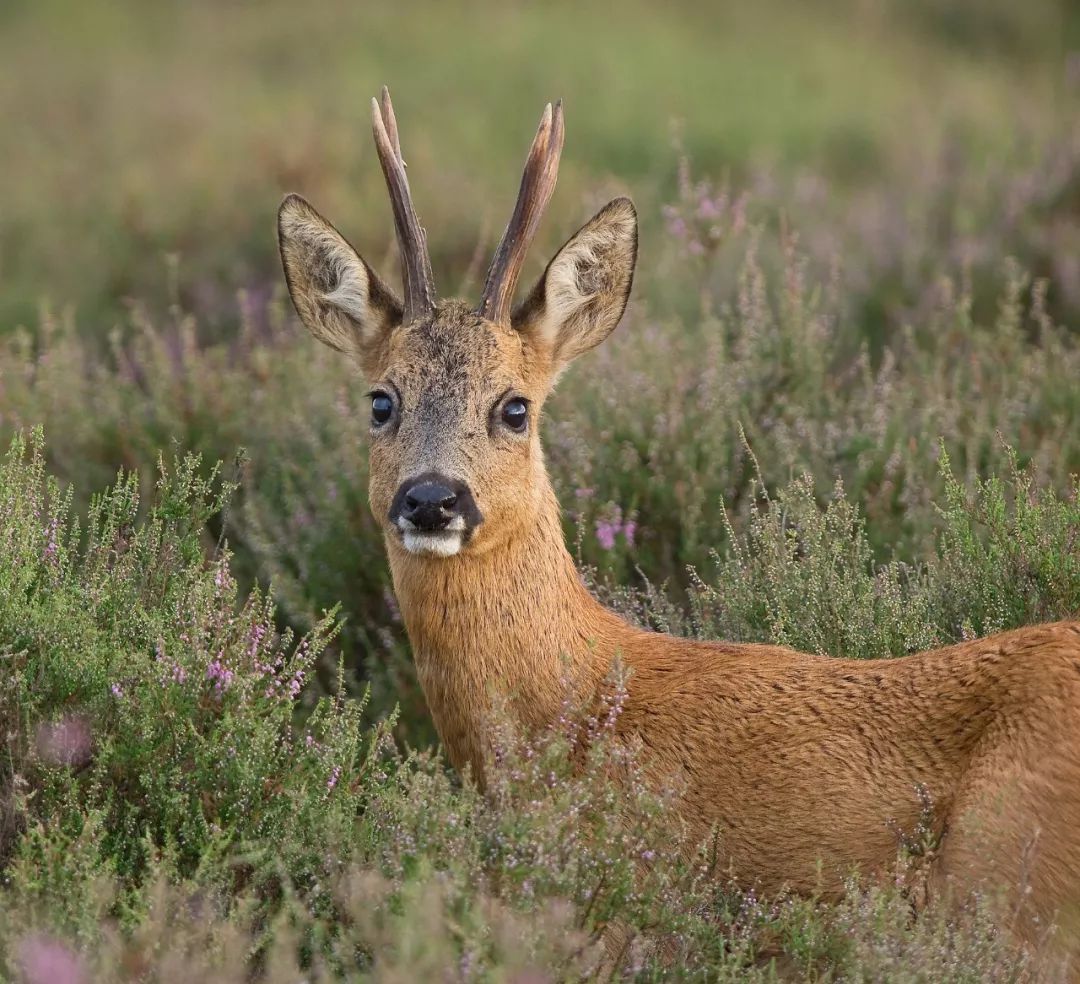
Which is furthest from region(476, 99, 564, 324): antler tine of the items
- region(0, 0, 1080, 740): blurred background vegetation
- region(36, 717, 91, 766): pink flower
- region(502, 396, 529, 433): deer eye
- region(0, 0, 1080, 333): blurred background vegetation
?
region(0, 0, 1080, 333): blurred background vegetation

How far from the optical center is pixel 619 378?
23.4ft

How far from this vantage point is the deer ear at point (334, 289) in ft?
18.1

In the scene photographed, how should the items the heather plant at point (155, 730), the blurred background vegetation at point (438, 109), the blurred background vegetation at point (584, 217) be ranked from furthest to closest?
the blurred background vegetation at point (438, 109)
the blurred background vegetation at point (584, 217)
the heather plant at point (155, 730)

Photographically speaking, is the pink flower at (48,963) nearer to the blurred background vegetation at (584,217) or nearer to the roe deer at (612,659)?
the roe deer at (612,659)

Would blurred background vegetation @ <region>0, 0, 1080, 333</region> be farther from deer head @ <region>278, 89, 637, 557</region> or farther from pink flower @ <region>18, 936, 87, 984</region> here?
pink flower @ <region>18, 936, 87, 984</region>

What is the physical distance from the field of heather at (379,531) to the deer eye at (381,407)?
1.45 ft

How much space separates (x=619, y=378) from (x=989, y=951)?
12.6 ft

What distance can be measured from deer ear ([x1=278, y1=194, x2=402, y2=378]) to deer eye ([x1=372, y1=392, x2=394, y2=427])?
26 cm

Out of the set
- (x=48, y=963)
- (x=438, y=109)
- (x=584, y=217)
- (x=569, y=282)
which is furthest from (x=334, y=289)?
(x=438, y=109)

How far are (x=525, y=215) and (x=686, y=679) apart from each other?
1.51m

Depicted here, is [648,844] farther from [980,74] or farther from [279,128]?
[980,74]

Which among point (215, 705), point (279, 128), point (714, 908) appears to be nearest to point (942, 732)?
point (714, 908)

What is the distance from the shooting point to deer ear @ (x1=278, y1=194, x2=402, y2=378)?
217 inches

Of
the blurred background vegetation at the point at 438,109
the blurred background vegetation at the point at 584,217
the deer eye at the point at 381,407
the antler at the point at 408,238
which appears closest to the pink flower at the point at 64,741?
the blurred background vegetation at the point at 584,217
